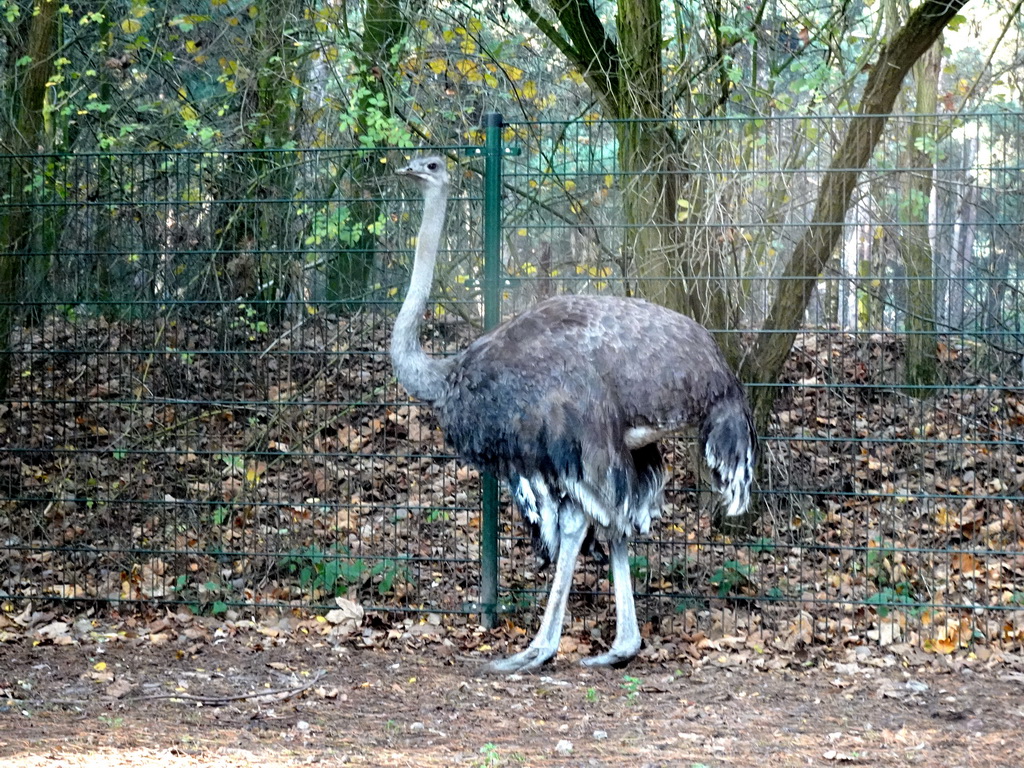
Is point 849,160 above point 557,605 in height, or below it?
above

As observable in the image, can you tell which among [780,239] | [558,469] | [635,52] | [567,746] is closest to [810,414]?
[780,239]

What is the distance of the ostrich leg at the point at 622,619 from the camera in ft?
19.2

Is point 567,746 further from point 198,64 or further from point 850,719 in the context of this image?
point 198,64

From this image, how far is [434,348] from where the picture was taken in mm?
7406

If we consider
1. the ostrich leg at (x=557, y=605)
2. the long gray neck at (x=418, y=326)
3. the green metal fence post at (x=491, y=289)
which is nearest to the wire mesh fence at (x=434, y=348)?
the green metal fence post at (x=491, y=289)

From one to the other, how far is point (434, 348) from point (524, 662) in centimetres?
224

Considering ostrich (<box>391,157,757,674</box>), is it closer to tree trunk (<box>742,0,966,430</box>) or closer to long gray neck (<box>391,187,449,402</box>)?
long gray neck (<box>391,187,449,402</box>)

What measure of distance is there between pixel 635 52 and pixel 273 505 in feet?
10.2

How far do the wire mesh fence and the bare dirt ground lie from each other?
0.48 m

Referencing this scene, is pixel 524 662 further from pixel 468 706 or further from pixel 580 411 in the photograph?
pixel 580 411

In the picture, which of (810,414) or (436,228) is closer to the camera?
(436,228)

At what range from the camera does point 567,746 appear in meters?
4.66

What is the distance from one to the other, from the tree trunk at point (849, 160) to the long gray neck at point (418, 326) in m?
1.67

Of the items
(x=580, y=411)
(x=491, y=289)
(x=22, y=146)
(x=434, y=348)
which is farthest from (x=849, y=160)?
(x=22, y=146)
